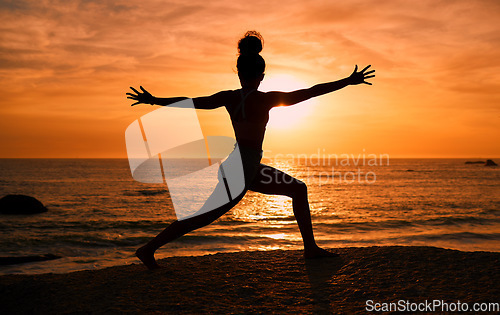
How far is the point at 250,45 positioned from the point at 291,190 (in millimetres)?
1685

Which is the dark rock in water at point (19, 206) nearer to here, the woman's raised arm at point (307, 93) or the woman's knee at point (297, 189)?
the woman's knee at point (297, 189)

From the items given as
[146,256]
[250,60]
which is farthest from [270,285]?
[250,60]

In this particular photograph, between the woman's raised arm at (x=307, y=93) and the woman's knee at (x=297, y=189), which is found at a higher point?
the woman's raised arm at (x=307, y=93)

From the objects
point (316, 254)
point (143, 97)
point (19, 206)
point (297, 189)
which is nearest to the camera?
point (143, 97)

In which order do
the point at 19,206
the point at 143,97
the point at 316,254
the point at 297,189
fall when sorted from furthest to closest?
the point at 19,206, the point at 316,254, the point at 297,189, the point at 143,97

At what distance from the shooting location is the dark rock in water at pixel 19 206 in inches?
741

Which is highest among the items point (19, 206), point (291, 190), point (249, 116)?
point (249, 116)

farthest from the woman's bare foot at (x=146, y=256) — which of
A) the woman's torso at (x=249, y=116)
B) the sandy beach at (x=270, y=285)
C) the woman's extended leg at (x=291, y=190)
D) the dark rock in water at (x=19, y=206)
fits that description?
the dark rock in water at (x=19, y=206)

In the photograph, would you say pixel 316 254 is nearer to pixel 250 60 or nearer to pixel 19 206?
pixel 250 60

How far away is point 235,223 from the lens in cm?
1515

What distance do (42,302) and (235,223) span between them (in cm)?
1188

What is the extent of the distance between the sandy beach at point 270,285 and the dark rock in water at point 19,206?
57.1 ft

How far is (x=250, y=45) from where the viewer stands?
3.88 metres

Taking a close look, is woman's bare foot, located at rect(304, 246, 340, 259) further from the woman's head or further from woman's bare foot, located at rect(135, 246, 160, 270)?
the woman's head
